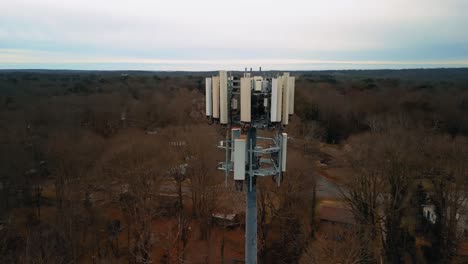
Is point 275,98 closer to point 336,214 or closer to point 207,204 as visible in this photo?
point 207,204

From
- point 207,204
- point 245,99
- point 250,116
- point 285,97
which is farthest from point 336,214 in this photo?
point 245,99

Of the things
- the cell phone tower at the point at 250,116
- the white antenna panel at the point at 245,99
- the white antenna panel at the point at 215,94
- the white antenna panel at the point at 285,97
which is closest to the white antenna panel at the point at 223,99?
the cell phone tower at the point at 250,116

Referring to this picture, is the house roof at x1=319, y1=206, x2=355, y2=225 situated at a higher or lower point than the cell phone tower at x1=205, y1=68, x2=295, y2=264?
lower

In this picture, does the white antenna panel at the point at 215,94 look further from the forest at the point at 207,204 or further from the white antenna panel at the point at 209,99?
the forest at the point at 207,204

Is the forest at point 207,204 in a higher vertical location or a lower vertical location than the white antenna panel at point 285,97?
lower

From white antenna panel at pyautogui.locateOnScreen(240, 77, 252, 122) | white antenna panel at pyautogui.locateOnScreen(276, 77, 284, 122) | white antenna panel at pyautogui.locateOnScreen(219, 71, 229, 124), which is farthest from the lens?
white antenna panel at pyautogui.locateOnScreen(219, 71, 229, 124)

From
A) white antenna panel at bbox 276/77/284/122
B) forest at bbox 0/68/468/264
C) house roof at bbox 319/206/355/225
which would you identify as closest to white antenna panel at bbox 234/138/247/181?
white antenna panel at bbox 276/77/284/122

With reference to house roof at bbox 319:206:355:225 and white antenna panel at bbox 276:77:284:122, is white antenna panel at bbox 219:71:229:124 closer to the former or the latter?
white antenna panel at bbox 276:77:284:122

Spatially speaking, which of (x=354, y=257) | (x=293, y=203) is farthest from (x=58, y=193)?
(x=354, y=257)
